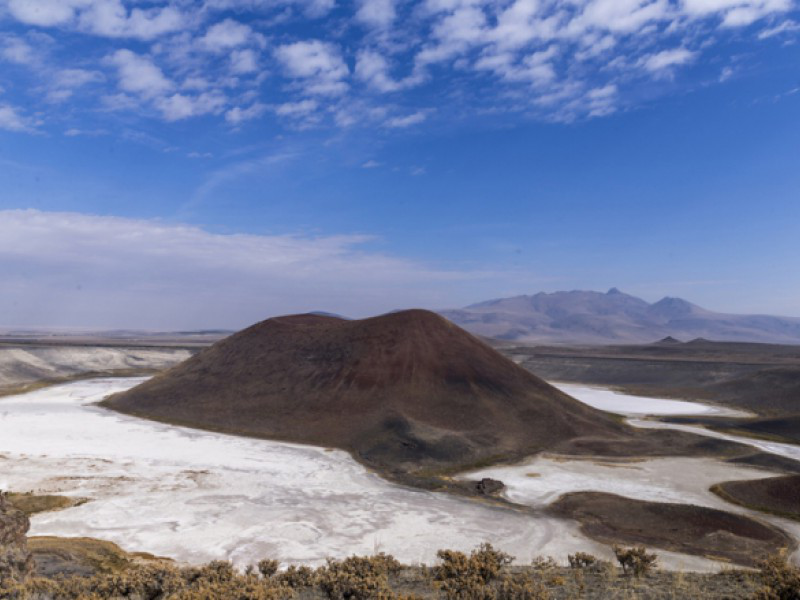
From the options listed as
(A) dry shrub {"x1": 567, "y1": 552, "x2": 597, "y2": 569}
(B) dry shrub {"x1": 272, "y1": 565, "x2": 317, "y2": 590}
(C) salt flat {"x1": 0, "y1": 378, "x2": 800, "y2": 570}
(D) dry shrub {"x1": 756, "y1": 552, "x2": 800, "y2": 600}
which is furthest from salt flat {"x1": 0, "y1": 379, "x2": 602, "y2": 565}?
(D) dry shrub {"x1": 756, "y1": 552, "x2": 800, "y2": 600}

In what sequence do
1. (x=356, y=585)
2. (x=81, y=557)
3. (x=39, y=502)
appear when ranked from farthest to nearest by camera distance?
(x=39, y=502)
(x=81, y=557)
(x=356, y=585)

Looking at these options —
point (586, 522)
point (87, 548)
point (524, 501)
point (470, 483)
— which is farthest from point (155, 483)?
point (586, 522)

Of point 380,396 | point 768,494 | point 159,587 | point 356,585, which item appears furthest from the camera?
point 380,396

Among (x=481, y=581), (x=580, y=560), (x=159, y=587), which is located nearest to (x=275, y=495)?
(x=159, y=587)

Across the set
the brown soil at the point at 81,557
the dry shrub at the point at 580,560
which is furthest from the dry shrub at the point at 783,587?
the brown soil at the point at 81,557

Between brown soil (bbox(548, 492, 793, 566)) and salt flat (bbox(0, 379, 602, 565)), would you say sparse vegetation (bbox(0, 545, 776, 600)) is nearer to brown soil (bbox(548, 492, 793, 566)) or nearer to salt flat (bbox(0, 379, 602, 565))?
salt flat (bbox(0, 379, 602, 565))

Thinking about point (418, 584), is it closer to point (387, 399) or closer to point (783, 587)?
point (783, 587)

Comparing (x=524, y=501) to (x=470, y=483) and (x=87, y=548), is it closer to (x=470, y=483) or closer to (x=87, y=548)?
(x=470, y=483)
